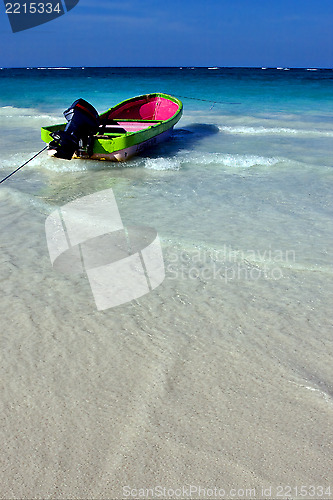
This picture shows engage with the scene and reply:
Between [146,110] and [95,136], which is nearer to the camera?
[95,136]

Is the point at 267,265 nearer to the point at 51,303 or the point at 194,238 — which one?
the point at 194,238

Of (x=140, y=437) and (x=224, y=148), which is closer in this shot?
(x=140, y=437)

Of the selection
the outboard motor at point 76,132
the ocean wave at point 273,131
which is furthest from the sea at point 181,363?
the ocean wave at point 273,131

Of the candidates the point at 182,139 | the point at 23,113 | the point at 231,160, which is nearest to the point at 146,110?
the point at 182,139

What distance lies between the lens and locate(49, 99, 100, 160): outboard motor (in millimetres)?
7824

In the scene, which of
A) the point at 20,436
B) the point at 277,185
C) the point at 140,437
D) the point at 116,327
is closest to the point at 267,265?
the point at 116,327

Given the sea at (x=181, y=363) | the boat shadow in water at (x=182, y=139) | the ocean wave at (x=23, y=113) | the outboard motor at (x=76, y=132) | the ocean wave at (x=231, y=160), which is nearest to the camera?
the sea at (x=181, y=363)

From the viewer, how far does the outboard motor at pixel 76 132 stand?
7.82 meters

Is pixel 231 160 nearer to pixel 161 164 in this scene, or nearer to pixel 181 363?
pixel 161 164

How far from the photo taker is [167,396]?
275 centimetres

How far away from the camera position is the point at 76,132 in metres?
8.23

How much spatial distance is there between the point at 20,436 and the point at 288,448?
4.96 feet

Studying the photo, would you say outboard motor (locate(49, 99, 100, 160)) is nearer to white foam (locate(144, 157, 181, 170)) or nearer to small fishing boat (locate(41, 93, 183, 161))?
small fishing boat (locate(41, 93, 183, 161))

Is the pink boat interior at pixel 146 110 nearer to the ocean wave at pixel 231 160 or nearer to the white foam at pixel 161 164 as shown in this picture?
the ocean wave at pixel 231 160
